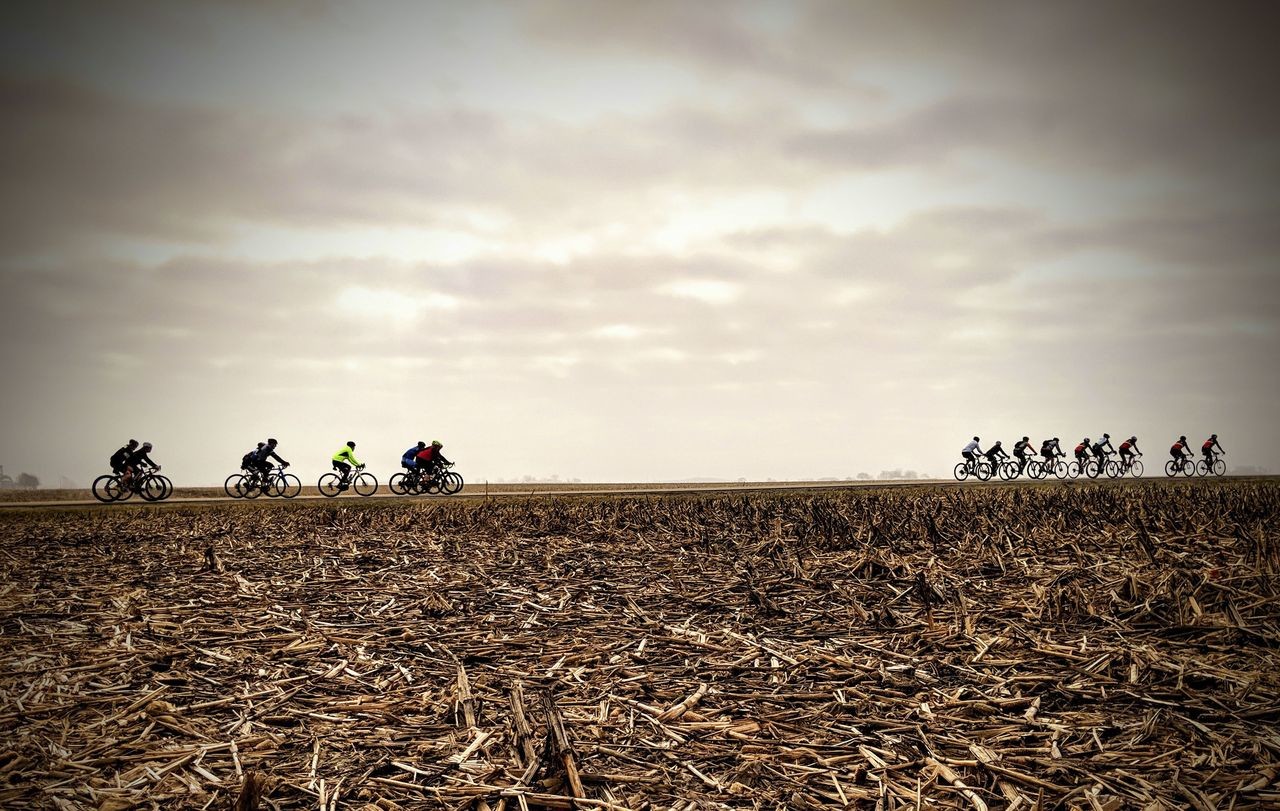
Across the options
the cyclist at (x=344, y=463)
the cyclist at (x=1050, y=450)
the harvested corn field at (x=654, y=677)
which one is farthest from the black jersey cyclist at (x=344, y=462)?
the cyclist at (x=1050, y=450)

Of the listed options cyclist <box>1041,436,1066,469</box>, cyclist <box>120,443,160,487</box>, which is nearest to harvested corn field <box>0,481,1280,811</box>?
cyclist <box>120,443,160,487</box>

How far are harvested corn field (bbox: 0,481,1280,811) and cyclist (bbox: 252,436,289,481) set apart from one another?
22335 millimetres

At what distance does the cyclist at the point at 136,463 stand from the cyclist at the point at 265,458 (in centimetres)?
385

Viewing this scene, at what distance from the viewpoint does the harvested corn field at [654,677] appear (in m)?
5.14

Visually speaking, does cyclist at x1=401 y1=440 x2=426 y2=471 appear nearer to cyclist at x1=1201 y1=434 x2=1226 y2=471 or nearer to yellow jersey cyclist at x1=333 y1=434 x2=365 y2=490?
yellow jersey cyclist at x1=333 y1=434 x2=365 y2=490

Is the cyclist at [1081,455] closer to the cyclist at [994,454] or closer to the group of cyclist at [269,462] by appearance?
the cyclist at [994,454]

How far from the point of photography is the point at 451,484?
3819 centimetres

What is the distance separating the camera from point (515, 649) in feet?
25.8

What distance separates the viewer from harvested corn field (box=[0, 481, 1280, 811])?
5145 mm

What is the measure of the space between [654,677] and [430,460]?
3179cm

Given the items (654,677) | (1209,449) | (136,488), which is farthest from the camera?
(1209,449)

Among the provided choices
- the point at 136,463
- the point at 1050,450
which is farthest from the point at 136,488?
the point at 1050,450

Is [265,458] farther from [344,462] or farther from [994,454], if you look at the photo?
[994,454]

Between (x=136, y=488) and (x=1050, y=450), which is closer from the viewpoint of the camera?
(x=136, y=488)
